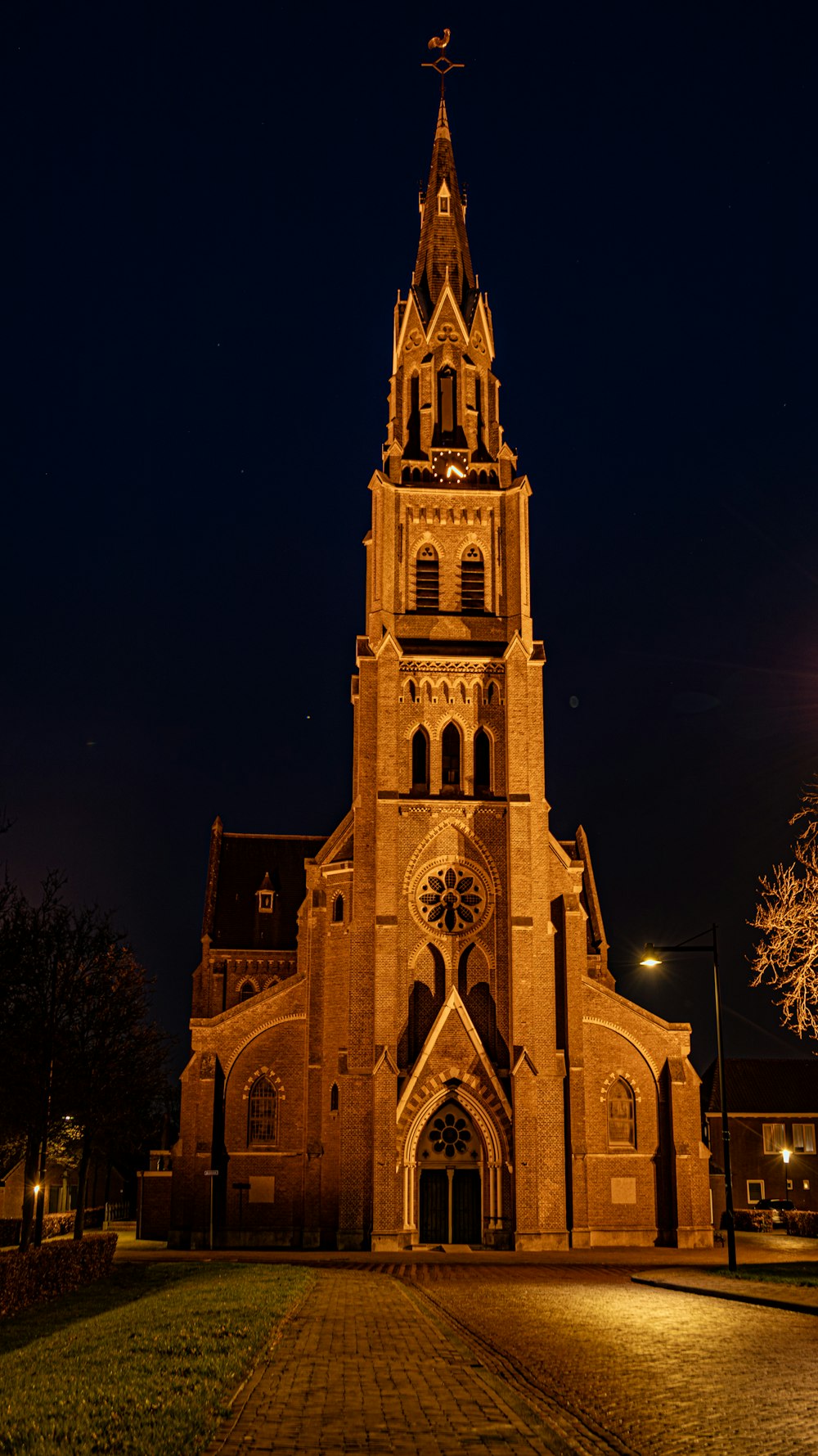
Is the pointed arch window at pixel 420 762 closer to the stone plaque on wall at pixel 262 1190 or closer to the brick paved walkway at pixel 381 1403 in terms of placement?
the stone plaque on wall at pixel 262 1190

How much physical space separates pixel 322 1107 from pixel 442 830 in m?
10.8

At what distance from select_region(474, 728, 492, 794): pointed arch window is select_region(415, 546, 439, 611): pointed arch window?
579 centimetres

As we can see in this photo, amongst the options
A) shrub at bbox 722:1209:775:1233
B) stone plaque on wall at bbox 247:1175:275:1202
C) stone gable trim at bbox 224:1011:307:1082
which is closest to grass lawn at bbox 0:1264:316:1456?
stone plaque on wall at bbox 247:1175:275:1202

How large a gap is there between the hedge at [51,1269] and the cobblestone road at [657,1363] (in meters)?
7.40

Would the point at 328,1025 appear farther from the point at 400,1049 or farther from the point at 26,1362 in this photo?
the point at 26,1362

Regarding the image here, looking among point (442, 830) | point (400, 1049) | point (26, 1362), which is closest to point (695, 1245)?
point (400, 1049)

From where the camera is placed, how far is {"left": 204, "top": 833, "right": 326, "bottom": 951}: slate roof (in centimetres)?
6294

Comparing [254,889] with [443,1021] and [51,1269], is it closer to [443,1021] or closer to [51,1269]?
[443,1021]

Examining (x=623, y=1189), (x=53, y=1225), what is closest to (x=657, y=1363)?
(x=623, y=1189)

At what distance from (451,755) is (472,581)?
7417 millimetres

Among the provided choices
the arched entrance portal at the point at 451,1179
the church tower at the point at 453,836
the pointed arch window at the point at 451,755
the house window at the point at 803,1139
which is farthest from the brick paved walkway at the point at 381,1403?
the house window at the point at 803,1139

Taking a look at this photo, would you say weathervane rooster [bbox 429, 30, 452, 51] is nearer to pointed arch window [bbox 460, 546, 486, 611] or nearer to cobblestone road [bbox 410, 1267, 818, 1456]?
pointed arch window [bbox 460, 546, 486, 611]

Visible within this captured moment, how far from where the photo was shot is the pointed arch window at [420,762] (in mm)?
50000

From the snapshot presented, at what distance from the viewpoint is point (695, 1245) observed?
47.3 meters
